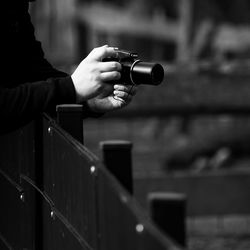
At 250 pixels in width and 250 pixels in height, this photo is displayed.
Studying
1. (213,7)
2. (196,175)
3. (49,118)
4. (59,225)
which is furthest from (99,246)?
(213,7)

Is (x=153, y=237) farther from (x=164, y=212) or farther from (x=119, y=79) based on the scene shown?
(x=119, y=79)

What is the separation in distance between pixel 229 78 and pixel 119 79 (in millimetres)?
4034

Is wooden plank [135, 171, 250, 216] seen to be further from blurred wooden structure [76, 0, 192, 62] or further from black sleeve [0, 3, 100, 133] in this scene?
blurred wooden structure [76, 0, 192, 62]

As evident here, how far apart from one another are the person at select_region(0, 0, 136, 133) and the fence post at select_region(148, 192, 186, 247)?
1.41 metres

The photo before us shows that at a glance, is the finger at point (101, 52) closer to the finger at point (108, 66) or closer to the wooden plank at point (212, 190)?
the finger at point (108, 66)

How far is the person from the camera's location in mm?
3592

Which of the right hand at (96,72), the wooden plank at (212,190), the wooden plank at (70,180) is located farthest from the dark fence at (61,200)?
the wooden plank at (212,190)

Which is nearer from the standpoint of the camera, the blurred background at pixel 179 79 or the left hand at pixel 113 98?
the left hand at pixel 113 98

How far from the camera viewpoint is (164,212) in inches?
86.3

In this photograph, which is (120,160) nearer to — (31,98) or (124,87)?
(31,98)

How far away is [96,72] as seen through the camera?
3596mm

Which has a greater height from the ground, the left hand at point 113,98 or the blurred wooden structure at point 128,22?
the left hand at point 113,98

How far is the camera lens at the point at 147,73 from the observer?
3.47 m

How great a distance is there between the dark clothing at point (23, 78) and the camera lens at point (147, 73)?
0.21m
